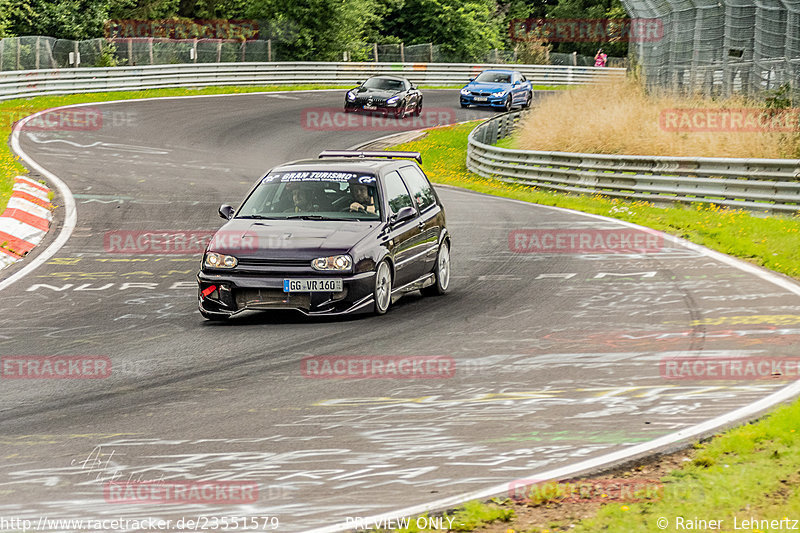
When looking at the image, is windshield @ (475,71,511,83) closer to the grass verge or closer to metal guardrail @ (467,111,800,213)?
metal guardrail @ (467,111,800,213)

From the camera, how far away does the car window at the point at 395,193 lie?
1164cm

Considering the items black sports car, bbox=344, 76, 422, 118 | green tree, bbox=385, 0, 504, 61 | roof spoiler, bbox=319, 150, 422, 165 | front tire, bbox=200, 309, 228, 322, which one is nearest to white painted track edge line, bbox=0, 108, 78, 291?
front tire, bbox=200, 309, 228, 322

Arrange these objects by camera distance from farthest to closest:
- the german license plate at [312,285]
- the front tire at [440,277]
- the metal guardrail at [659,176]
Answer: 1. the metal guardrail at [659,176]
2. the front tire at [440,277]
3. the german license plate at [312,285]

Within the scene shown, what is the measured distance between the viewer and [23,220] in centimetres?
1625

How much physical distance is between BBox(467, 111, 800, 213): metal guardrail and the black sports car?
9.21 meters

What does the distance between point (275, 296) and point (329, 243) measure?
0.71m

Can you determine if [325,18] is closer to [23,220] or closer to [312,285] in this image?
[23,220]

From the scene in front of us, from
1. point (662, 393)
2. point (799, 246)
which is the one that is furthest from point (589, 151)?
point (662, 393)

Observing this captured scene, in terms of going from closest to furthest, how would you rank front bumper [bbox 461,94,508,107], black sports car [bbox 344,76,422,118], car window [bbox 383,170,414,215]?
1. car window [bbox 383,170,414,215]
2. black sports car [bbox 344,76,422,118]
3. front bumper [bbox 461,94,508,107]

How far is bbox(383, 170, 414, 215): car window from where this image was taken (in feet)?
38.2

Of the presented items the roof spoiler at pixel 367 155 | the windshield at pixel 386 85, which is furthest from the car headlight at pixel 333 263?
the windshield at pixel 386 85

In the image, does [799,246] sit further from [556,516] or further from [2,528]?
[2,528]

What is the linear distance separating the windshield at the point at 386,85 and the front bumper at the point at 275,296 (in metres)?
28.2

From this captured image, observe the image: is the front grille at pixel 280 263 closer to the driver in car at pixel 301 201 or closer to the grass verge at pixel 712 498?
the driver in car at pixel 301 201
